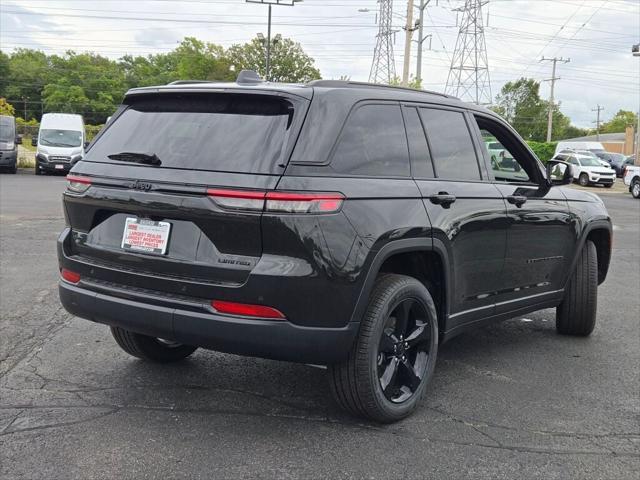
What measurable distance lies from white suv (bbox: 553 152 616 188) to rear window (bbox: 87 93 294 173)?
1308 inches

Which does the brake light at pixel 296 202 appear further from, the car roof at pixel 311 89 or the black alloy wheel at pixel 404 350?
the black alloy wheel at pixel 404 350

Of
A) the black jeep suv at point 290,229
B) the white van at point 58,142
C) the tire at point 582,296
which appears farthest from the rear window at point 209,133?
the white van at point 58,142

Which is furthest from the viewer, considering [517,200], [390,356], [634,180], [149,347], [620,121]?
[620,121]

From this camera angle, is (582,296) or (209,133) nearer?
(209,133)

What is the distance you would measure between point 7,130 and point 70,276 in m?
25.5

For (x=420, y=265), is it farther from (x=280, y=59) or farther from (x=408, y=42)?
(x=280, y=59)

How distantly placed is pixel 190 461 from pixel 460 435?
1.42 metres

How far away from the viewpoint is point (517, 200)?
4820mm

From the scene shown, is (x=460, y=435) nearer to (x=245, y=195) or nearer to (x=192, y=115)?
(x=245, y=195)

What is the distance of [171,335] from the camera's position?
3.47 meters

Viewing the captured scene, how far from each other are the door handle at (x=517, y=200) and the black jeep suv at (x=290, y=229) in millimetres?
294

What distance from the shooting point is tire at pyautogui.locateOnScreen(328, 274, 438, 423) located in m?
3.58

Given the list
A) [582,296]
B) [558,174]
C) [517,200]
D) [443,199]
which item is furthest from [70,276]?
[582,296]

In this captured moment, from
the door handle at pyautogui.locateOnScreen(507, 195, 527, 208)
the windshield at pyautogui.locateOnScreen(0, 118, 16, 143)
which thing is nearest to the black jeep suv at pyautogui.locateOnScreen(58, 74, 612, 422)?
the door handle at pyautogui.locateOnScreen(507, 195, 527, 208)
